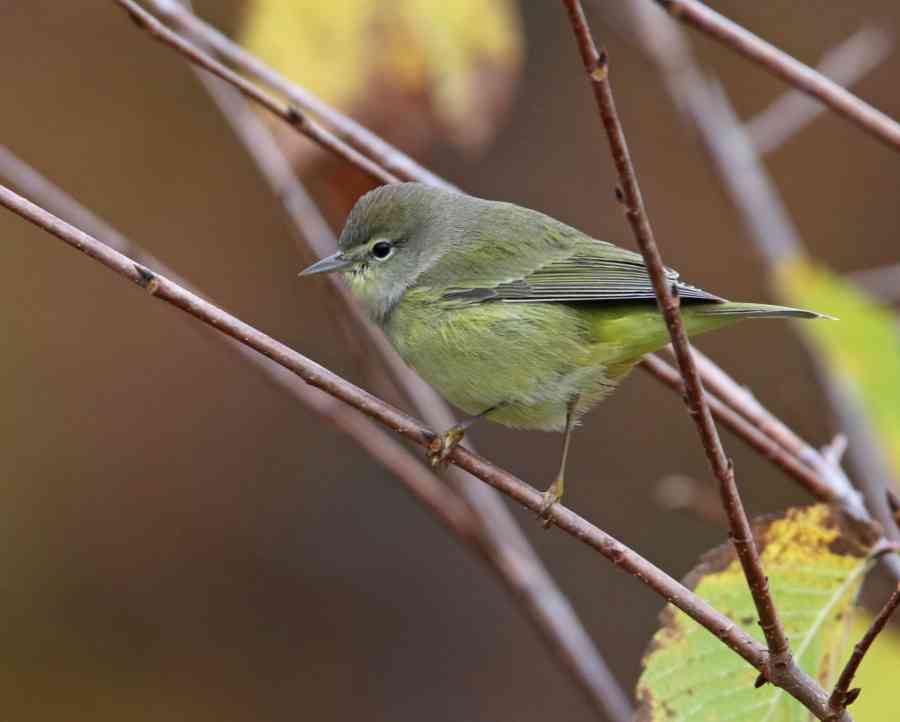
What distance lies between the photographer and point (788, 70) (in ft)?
8.63

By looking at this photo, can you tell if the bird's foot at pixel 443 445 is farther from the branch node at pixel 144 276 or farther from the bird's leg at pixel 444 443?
the branch node at pixel 144 276

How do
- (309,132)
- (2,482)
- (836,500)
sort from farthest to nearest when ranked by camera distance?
(2,482) < (309,132) < (836,500)

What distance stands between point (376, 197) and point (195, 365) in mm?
2534

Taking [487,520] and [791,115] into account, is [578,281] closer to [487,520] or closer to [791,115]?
[487,520]

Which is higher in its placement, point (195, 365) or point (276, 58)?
point (195, 365)

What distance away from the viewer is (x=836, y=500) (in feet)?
8.50

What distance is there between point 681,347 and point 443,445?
891mm

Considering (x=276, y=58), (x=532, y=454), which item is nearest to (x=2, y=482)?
(x=532, y=454)

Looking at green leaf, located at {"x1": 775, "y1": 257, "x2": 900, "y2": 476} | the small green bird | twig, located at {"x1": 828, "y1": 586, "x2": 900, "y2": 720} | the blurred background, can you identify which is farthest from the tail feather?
the blurred background

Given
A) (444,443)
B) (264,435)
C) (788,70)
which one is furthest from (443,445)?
(264,435)

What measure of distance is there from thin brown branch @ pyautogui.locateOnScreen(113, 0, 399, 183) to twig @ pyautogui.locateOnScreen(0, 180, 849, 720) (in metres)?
0.60

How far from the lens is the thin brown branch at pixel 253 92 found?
101 inches

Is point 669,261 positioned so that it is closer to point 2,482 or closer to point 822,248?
point 822,248

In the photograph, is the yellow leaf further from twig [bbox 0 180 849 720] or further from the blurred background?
the blurred background
